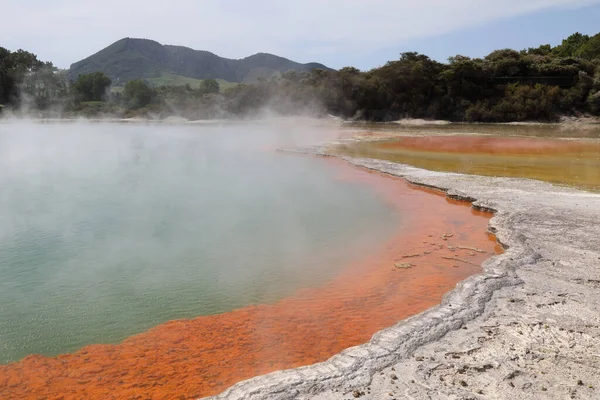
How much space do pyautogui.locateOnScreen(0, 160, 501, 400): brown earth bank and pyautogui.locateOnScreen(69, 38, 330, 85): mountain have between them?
138928 mm

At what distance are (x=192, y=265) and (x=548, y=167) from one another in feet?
36.7

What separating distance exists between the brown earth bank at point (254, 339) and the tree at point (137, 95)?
2244 inches

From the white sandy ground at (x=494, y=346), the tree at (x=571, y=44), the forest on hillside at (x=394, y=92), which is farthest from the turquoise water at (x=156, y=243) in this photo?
the tree at (x=571, y=44)

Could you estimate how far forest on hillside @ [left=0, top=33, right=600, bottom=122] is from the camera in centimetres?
3753

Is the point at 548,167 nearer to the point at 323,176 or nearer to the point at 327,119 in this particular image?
the point at 323,176

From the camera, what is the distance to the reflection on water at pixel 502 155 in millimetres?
12180

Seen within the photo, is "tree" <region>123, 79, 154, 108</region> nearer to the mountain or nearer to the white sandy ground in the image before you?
the white sandy ground

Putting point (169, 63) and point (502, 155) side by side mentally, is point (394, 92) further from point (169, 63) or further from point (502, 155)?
point (169, 63)

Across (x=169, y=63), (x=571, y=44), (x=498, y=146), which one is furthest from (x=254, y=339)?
(x=169, y=63)

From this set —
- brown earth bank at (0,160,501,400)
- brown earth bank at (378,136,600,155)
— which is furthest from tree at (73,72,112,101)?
brown earth bank at (0,160,501,400)

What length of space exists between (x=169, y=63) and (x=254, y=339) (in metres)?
177

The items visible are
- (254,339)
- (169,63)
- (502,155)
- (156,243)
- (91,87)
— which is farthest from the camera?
(169,63)

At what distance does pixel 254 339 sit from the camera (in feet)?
13.9

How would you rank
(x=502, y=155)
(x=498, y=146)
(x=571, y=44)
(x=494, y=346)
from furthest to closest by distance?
(x=571, y=44), (x=498, y=146), (x=502, y=155), (x=494, y=346)
